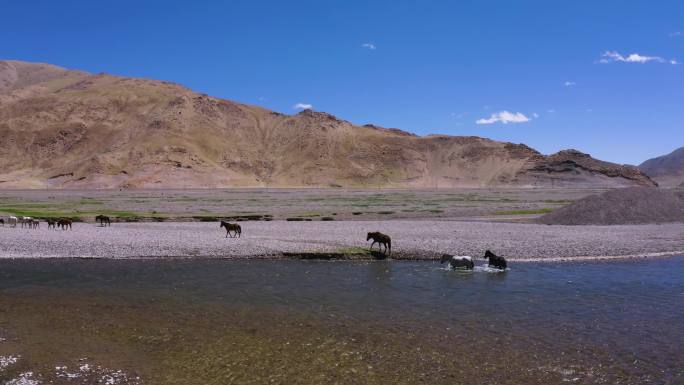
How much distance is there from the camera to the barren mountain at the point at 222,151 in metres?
141

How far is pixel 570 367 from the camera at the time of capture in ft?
34.4

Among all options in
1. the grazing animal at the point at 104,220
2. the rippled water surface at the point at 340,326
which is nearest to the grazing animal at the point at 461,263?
the rippled water surface at the point at 340,326

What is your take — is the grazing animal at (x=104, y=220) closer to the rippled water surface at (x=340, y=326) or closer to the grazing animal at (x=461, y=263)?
the rippled water surface at (x=340, y=326)

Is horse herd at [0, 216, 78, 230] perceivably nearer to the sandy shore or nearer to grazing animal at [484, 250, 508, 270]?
the sandy shore

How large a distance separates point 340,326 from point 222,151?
15356cm

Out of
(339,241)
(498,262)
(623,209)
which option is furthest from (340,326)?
(623,209)

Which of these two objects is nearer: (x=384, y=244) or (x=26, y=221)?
(x=384, y=244)

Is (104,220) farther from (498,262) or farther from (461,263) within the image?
(498,262)

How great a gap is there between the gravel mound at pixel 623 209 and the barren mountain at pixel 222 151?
362ft

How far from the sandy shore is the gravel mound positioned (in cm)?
284

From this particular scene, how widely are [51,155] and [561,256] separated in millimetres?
157789

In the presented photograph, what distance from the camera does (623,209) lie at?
41875mm

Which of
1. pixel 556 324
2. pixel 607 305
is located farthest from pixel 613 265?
pixel 556 324

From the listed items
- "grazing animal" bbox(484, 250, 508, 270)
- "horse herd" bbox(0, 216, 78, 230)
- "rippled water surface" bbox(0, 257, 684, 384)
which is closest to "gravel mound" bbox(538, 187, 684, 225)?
"rippled water surface" bbox(0, 257, 684, 384)
